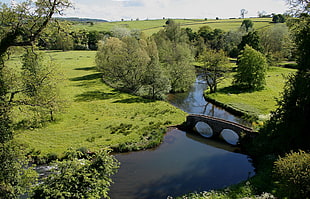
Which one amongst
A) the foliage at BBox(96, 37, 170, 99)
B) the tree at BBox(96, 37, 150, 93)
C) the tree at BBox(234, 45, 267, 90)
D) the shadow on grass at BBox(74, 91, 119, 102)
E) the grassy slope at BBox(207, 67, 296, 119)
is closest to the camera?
the grassy slope at BBox(207, 67, 296, 119)

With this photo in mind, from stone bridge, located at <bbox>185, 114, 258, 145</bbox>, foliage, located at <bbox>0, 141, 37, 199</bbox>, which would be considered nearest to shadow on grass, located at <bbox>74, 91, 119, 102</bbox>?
stone bridge, located at <bbox>185, 114, 258, 145</bbox>

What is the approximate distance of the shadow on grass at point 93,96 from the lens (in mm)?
47719

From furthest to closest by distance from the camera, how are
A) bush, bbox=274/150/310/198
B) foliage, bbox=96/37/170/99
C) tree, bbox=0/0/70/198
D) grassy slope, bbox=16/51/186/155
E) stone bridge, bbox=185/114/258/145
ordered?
1. foliage, bbox=96/37/170/99
2. stone bridge, bbox=185/114/258/145
3. grassy slope, bbox=16/51/186/155
4. bush, bbox=274/150/310/198
5. tree, bbox=0/0/70/198

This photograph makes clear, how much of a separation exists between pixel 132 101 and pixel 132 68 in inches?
352

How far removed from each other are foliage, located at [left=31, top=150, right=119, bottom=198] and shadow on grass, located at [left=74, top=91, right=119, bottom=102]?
34419mm

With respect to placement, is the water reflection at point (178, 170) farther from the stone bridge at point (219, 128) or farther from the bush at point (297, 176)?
the bush at point (297, 176)

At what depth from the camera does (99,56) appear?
63.6m

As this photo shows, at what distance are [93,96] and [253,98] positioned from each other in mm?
34496

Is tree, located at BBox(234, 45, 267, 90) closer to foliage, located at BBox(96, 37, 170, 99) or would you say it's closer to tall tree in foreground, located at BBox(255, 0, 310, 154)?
foliage, located at BBox(96, 37, 170, 99)

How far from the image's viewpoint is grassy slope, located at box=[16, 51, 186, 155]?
2947 centimetres

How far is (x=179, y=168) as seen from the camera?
25.5 meters

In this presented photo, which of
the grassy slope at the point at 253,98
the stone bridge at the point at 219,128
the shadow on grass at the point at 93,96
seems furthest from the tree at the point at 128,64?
the stone bridge at the point at 219,128

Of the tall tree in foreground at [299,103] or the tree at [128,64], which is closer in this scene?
the tall tree in foreground at [299,103]

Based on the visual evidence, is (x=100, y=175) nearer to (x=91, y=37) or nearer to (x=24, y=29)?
(x=24, y=29)
